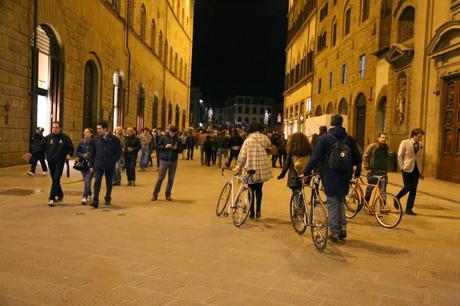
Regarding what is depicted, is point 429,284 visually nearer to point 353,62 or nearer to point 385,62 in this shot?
point 385,62

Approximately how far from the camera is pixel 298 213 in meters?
7.82

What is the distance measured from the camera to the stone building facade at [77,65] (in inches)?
618

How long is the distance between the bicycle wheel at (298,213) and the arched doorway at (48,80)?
12.0m

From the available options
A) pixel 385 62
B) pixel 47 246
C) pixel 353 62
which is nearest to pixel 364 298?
pixel 47 246

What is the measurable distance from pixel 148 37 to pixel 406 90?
20394 mm

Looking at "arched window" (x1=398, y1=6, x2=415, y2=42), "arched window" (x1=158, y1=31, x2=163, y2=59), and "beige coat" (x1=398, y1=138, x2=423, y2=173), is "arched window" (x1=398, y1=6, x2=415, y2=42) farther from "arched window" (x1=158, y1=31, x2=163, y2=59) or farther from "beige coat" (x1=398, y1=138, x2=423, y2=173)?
"arched window" (x1=158, y1=31, x2=163, y2=59)

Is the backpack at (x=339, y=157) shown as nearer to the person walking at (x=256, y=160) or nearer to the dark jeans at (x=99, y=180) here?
the person walking at (x=256, y=160)

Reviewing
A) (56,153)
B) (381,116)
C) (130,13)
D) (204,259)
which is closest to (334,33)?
(381,116)

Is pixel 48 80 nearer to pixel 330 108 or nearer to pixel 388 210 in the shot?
pixel 388 210

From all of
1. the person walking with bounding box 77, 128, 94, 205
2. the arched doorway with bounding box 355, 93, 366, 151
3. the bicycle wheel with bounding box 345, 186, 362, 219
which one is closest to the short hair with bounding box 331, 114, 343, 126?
the bicycle wheel with bounding box 345, 186, 362, 219

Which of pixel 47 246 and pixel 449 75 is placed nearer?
pixel 47 246

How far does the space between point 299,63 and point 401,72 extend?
2829 cm

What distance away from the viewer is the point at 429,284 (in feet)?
17.5

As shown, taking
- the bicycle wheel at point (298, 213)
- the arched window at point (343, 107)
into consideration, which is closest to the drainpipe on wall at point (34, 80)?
the bicycle wheel at point (298, 213)
